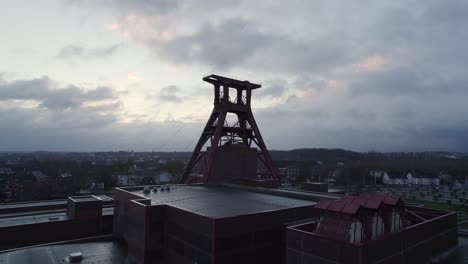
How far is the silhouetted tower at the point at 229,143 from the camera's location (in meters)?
28.7

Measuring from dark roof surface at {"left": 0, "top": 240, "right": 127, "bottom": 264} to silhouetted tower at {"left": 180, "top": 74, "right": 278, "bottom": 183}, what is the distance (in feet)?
34.3

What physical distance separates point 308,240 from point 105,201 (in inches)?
1085

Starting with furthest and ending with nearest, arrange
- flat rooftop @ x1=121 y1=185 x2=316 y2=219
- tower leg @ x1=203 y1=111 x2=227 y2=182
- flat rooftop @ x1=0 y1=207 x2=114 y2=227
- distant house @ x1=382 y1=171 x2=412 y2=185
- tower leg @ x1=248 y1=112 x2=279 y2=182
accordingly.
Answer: distant house @ x1=382 y1=171 x2=412 y2=185 → tower leg @ x1=248 y1=112 x2=279 y2=182 → tower leg @ x1=203 y1=111 x2=227 y2=182 → flat rooftop @ x1=0 y1=207 x2=114 y2=227 → flat rooftop @ x1=121 y1=185 x2=316 y2=219

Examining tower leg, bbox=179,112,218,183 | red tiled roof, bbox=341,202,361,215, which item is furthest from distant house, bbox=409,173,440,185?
red tiled roof, bbox=341,202,361,215

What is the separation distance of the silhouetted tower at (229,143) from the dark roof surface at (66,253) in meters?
10.5

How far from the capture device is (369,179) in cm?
9969

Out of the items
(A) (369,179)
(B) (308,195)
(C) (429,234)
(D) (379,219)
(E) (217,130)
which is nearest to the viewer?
(D) (379,219)

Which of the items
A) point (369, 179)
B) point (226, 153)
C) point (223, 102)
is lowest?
point (369, 179)

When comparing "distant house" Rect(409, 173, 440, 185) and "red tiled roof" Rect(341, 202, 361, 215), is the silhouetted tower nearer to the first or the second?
"red tiled roof" Rect(341, 202, 361, 215)

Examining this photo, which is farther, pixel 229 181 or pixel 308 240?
pixel 229 181

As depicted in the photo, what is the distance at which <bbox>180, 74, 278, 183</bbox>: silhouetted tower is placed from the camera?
28703 mm

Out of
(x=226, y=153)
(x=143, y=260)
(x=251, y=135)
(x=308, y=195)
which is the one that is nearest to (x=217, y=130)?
(x=226, y=153)

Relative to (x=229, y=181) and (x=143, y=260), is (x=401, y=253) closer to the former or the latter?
(x=143, y=260)

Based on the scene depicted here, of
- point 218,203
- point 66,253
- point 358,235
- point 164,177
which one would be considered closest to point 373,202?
point 358,235
